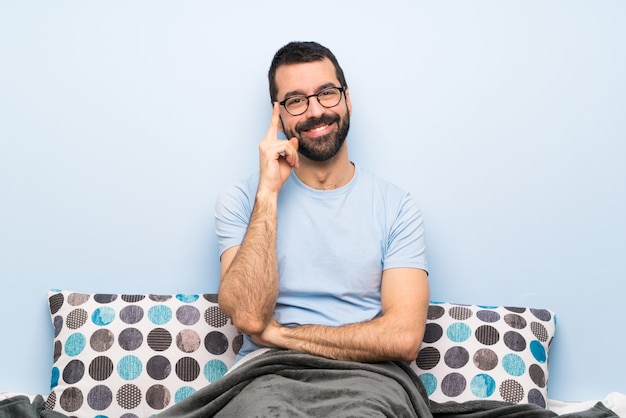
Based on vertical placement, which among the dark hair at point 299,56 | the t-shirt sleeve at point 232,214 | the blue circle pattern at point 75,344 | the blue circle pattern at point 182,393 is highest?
the dark hair at point 299,56

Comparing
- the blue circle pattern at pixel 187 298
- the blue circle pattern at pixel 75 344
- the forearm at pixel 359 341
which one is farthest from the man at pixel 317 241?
the blue circle pattern at pixel 75 344

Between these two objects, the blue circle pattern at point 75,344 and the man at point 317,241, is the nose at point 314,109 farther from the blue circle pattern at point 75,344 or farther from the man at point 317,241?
the blue circle pattern at point 75,344

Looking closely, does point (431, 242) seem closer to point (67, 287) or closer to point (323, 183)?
point (323, 183)

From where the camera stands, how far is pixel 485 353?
7.27ft

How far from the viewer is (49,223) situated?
2.41 meters

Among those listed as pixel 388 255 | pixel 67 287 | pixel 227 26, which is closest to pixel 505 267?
pixel 388 255

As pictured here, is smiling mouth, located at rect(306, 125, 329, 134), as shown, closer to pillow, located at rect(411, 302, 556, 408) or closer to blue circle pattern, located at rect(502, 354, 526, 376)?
pillow, located at rect(411, 302, 556, 408)

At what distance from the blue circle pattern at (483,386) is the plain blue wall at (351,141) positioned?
0.28 metres

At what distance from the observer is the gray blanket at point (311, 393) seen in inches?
67.9

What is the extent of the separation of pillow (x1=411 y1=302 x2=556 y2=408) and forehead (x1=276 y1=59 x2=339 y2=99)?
77 cm

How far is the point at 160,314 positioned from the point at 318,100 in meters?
0.82

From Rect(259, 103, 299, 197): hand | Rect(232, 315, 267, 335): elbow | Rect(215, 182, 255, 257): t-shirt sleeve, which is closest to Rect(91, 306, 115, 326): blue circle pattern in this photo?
Rect(215, 182, 255, 257): t-shirt sleeve

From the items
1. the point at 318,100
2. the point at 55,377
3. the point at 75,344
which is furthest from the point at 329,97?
the point at 55,377

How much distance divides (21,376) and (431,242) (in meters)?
1.41
